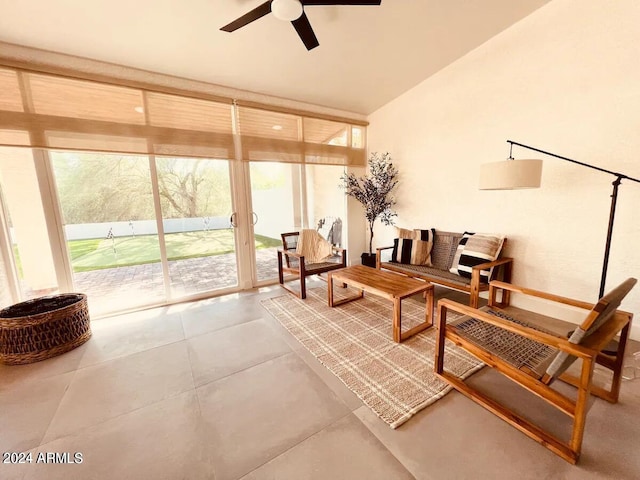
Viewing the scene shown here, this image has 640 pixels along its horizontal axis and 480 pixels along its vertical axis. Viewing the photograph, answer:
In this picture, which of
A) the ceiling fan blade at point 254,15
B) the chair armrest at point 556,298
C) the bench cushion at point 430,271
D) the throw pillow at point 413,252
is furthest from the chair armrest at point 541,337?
the ceiling fan blade at point 254,15

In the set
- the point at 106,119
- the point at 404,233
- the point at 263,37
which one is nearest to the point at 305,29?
the point at 263,37

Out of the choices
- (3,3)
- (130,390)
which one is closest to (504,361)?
(130,390)

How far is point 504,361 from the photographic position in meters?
1.49

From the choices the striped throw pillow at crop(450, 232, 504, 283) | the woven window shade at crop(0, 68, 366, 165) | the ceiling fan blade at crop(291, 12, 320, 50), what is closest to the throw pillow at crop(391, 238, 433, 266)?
the striped throw pillow at crop(450, 232, 504, 283)

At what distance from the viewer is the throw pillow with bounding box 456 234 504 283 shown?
2818 mm

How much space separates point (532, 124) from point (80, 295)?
479cm

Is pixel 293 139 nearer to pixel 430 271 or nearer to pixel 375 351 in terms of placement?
pixel 430 271

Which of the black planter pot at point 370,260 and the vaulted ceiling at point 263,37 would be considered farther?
the black planter pot at point 370,260

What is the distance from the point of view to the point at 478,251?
2871 mm

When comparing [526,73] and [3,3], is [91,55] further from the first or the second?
[526,73]

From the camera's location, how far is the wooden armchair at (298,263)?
3.30 m

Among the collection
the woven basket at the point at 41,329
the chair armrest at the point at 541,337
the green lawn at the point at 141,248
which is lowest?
the woven basket at the point at 41,329

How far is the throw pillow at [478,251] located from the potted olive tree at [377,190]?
1.44 meters

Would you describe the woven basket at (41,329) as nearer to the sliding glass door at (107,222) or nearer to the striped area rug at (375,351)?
the sliding glass door at (107,222)
